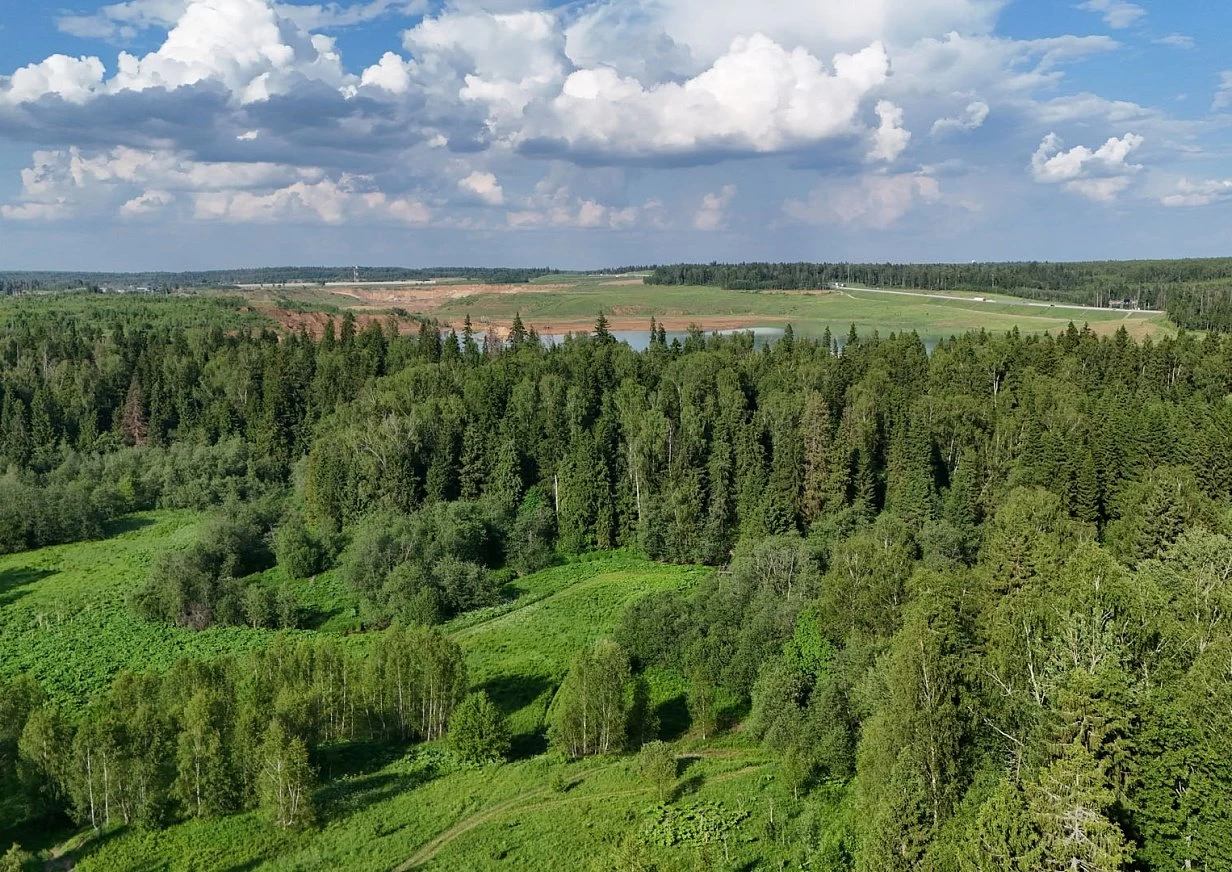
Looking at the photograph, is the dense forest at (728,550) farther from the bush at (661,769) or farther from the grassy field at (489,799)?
the grassy field at (489,799)

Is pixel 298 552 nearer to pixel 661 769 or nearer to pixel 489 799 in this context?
pixel 489 799

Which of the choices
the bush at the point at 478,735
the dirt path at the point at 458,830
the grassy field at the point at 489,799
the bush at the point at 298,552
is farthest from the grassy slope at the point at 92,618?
the dirt path at the point at 458,830

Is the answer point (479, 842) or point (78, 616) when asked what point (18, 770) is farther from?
point (78, 616)

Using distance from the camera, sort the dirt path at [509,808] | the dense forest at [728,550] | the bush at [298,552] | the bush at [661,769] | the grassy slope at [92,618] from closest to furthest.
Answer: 1. the dense forest at [728,550]
2. the dirt path at [509,808]
3. the bush at [661,769]
4. the grassy slope at [92,618]
5. the bush at [298,552]

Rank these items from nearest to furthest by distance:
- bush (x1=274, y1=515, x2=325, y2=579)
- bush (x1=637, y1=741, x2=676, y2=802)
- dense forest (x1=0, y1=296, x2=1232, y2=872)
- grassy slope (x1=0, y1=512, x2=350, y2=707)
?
1. dense forest (x1=0, y1=296, x2=1232, y2=872)
2. bush (x1=637, y1=741, x2=676, y2=802)
3. grassy slope (x1=0, y1=512, x2=350, y2=707)
4. bush (x1=274, y1=515, x2=325, y2=579)

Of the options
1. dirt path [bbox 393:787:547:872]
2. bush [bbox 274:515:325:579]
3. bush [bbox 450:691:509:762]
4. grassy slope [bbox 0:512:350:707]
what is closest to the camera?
dirt path [bbox 393:787:547:872]

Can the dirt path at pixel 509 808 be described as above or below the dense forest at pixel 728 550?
below

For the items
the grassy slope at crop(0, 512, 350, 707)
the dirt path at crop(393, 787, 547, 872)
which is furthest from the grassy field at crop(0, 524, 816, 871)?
the grassy slope at crop(0, 512, 350, 707)

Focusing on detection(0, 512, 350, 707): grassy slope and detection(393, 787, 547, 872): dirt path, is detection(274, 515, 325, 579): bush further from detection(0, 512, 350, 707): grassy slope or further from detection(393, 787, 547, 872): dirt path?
detection(393, 787, 547, 872): dirt path
